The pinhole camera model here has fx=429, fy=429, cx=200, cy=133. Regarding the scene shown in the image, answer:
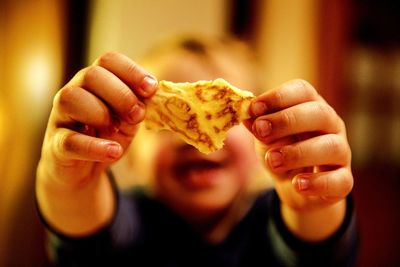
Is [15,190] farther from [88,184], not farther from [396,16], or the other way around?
[396,16]

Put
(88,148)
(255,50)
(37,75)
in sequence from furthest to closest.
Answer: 1. (255,50)
2. (37,75)
3. (88,148)

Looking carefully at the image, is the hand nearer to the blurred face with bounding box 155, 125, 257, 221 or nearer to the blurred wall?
the blurred face with bounding box 155, 125, 257, 221

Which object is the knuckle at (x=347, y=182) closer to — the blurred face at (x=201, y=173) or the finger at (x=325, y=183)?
the finger at (x=325, y=183)

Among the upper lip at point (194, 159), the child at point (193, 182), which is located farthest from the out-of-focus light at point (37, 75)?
the upper lip at point (194, 159)

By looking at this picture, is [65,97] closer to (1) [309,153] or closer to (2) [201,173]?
(1) [309,153]

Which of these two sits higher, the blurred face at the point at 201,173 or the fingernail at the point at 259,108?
the fingernail at the point at 259,108

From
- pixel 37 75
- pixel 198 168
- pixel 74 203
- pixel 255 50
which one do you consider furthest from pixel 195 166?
pixel 255 50

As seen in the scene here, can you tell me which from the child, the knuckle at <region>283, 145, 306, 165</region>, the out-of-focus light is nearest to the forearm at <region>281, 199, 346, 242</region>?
the child
